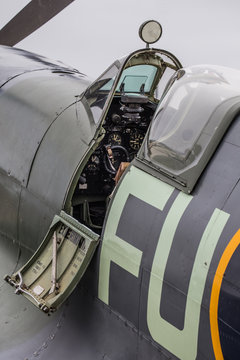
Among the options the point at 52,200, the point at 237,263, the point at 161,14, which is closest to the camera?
the point at 237,263

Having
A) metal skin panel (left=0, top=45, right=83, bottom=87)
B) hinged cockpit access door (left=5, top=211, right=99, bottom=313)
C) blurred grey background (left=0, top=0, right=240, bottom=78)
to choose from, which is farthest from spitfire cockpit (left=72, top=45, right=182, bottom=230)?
blurred grey background (left=0, top=0, right=240, bottom=78)

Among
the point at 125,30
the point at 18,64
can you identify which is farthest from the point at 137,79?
the point at 125,30

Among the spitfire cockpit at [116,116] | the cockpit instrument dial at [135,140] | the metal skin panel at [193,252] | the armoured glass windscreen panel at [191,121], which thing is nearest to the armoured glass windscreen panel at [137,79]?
the spitfire cockpit at [116,116]

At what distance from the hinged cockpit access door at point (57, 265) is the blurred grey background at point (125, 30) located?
9.54 metres

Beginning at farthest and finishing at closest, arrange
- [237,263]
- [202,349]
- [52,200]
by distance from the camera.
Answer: [52,200], [202,349], [237,263]

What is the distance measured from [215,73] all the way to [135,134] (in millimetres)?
1459

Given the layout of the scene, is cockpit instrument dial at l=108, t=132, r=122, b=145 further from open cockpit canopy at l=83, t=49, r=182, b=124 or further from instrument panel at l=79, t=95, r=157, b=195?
open cockpit canopy at l=83, t=49, r=182, b=124

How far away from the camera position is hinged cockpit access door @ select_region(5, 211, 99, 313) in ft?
13.0

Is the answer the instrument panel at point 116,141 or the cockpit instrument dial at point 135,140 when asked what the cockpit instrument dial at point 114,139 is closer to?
the instrument panel at point 116,141

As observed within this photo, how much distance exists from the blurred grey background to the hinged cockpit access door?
9540 millimetres

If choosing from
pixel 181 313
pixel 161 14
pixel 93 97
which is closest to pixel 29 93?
pixel 93 97

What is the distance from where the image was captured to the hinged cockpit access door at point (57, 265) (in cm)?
395

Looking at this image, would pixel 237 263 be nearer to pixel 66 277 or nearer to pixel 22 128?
pixel 66 277

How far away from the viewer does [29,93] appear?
5324 millimetres
